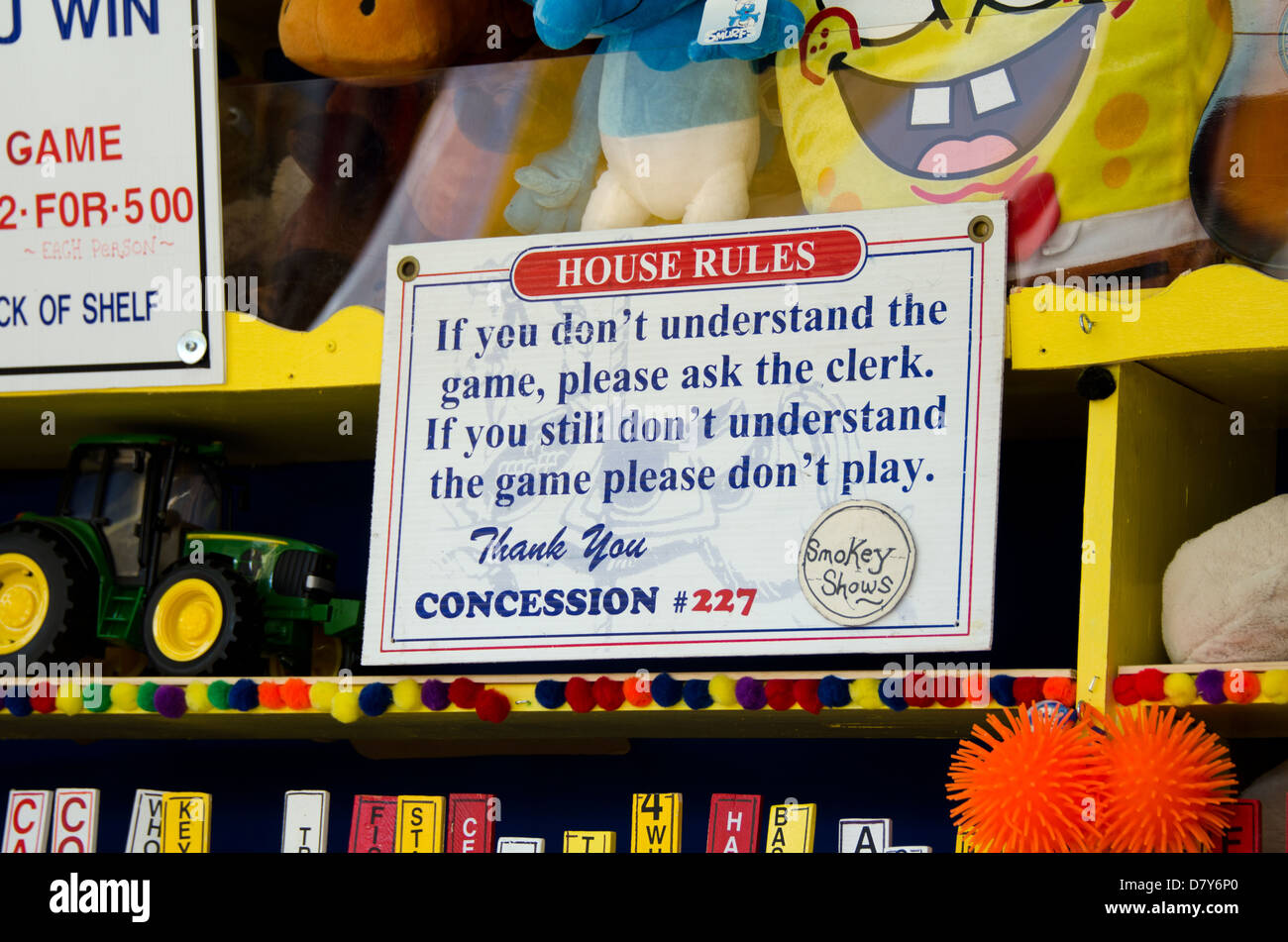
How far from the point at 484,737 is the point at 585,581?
54 centimetres

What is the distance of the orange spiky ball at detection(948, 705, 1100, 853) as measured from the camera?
6.68 feet

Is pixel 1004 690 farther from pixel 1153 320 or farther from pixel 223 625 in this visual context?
pixel 223 625

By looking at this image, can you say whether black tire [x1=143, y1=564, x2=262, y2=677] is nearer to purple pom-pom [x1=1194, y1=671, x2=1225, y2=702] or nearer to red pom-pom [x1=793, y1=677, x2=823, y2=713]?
red pom-pom [x1=793, y1=677, x2=823, y2=713]

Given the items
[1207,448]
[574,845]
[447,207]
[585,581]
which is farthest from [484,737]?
[1207,448]

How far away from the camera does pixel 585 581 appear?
2.34 metres

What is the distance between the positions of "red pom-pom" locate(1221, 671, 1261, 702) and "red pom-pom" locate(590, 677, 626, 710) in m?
0.69

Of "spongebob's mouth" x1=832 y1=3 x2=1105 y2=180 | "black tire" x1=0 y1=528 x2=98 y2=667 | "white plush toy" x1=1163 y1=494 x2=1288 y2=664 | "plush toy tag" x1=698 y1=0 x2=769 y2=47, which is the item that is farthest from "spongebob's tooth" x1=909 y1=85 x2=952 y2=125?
"black tire" x1=0 y1=528 x2=98 y2=667

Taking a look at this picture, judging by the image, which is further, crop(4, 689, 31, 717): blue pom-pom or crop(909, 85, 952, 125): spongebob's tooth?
crop(4, 689, 31, 717): blue pom-pom

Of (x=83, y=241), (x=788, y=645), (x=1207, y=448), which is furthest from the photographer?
(x=83, y=241)

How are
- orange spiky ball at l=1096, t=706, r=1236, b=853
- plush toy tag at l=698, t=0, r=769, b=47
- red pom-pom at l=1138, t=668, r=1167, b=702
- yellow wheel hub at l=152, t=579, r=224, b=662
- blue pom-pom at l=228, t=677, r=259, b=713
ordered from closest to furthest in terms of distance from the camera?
1. orange spiky ball at l=1096, t=706, r=1236, b=853
2. red pom-pom at l=1138, t=668, r=1167, b=702
3. plush toy tag at l=698, t=0, r=769, b=47
4. blue pom-pom at l=228, t=677, r=259, b=713
5. yellow wheel hub at l=152, t=579, r=224, b=662

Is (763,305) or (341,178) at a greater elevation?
(341,178)

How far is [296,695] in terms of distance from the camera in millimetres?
2426

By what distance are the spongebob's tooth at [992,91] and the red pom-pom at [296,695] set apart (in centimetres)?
108

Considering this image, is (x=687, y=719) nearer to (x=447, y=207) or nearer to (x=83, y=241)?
(x=447, y=207)
